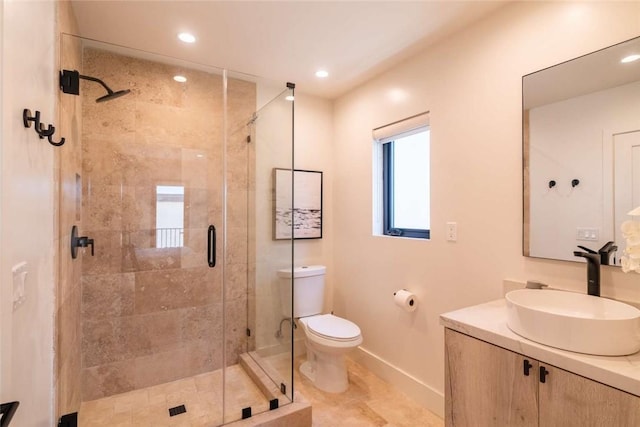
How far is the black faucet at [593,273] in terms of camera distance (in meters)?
1.35

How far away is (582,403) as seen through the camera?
1000mm

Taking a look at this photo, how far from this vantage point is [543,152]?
1.59 meters

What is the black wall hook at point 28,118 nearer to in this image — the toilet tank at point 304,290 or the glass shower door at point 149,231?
the glass shower door at point 149,231

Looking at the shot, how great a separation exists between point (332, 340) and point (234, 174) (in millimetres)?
1522

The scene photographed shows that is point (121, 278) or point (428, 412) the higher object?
point (121, 278)

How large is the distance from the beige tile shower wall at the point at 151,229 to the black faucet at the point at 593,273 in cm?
224

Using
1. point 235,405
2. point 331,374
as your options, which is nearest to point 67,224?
point 235,405

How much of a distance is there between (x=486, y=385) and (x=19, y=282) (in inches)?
66.2

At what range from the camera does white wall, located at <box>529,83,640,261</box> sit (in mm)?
1377

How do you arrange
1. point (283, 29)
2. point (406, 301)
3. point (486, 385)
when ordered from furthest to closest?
point (406, 301) → point (283, 29) → point (486, 385)

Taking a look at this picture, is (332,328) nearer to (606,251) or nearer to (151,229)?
(151,229)

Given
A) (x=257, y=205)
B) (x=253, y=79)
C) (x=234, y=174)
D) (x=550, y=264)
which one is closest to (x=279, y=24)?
(x=253, y=79)

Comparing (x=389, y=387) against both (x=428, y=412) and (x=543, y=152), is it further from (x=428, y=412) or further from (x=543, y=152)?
(x=543, y=152)

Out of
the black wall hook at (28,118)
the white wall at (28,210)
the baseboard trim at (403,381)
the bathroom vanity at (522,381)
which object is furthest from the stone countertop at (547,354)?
the black wall hook at (28,118)
